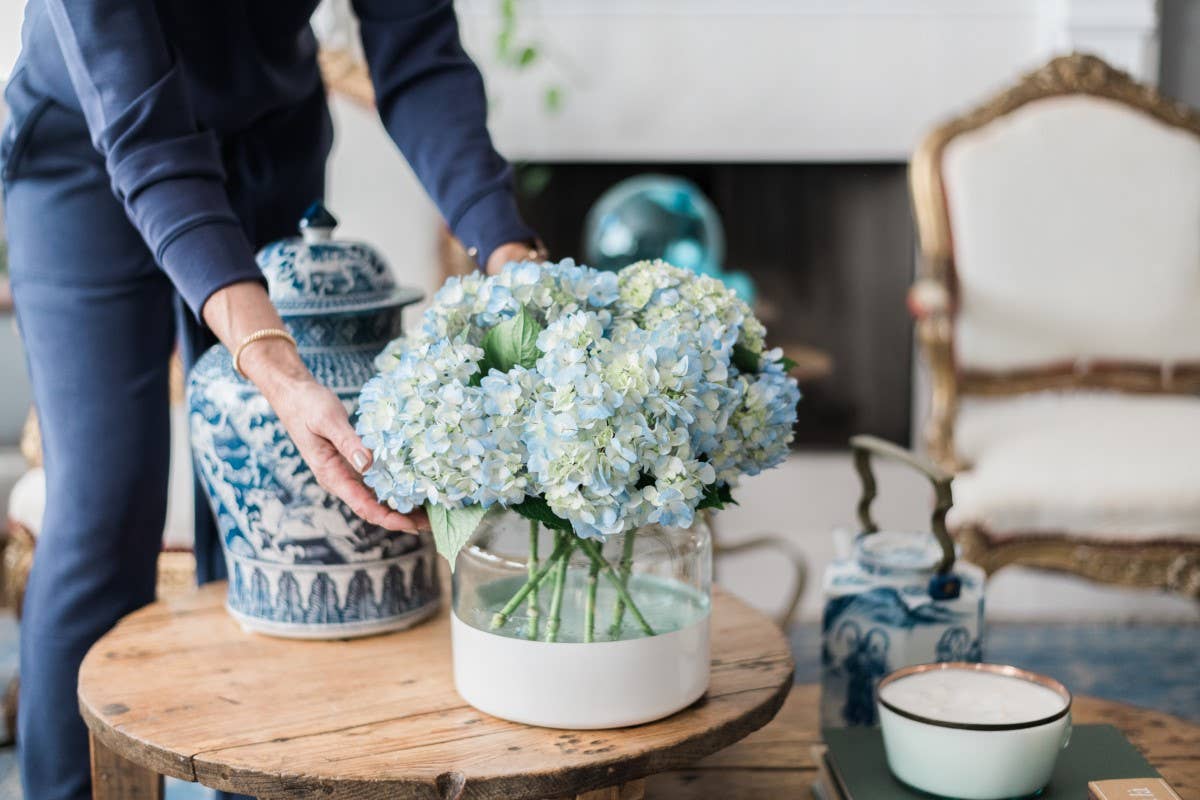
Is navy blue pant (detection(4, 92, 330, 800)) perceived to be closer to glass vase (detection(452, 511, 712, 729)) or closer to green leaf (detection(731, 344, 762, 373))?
glass vase (detection(452, 511, 712, 729))

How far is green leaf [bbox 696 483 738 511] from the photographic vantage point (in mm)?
804

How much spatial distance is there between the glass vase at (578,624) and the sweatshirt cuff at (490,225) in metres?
0.35

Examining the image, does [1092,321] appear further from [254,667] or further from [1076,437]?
[254,667]

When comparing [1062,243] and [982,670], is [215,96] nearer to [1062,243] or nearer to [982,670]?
[982,670]

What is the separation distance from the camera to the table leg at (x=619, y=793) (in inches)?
31.6

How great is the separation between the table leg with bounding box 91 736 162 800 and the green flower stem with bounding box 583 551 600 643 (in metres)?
0.41

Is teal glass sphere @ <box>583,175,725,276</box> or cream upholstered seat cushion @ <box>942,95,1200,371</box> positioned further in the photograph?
teal glass sphere @ <box>583,175,725,276</box>

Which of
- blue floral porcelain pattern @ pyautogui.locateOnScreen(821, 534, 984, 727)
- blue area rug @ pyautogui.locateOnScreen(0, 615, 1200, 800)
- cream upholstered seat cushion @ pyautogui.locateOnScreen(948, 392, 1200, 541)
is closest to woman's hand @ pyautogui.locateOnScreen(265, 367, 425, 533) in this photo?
blue floral porcelain pattern @ pyautogui.locateOnScreen(821, 534, 984, 727)

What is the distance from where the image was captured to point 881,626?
109 cm

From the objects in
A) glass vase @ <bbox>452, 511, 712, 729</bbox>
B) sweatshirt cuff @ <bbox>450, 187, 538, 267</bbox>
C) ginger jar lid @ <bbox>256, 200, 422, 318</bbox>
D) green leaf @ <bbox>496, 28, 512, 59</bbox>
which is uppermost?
green leaf @ <bbox>496, 28, 512, 59</bbox>

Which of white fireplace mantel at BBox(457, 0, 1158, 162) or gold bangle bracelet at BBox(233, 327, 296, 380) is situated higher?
white fireplace mantel at BBox(457, 0, 1158, 162)

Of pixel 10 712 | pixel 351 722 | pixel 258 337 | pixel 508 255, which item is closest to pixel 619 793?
pixel 351 722

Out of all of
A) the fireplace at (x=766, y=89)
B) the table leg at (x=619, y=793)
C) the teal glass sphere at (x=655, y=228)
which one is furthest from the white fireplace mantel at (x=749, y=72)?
the table leg at (x=619, y=793)

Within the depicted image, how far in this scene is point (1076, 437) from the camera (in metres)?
1.92
